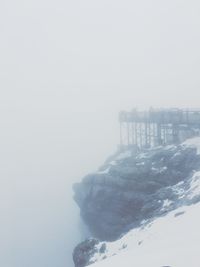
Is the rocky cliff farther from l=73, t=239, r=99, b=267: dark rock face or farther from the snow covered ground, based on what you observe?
l=73, t=239, r=99, b=267: dark rock face

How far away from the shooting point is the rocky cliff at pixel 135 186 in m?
34.8

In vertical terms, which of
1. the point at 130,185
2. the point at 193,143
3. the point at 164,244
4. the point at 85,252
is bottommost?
the point at 85,252

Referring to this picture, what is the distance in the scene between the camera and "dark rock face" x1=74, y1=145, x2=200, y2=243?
3791cm

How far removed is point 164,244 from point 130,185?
74.1 feet

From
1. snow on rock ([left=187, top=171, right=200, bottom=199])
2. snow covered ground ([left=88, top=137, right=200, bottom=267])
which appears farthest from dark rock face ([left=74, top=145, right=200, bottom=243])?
snow covered ground ([left=88, top=137, right=200, bottom=267])

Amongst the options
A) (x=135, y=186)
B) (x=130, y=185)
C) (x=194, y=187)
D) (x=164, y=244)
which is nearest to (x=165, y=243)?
(x=164, y=244)

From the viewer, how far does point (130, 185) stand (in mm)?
41531

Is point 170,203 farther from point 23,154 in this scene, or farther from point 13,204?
point 23,154

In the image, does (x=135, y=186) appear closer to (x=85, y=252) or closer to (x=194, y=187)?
(x=194, y=187)

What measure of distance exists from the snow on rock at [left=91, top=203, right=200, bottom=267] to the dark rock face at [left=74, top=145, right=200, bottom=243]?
764 centimetres

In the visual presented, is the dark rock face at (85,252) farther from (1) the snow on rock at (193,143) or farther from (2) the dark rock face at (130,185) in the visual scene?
(1) the snow on rock at (193,143)

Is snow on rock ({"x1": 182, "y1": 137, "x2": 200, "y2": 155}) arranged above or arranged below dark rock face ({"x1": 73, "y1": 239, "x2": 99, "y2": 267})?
above

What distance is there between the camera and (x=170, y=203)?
98.9ft

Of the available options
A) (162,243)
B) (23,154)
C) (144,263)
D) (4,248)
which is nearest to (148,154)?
(4,248)
